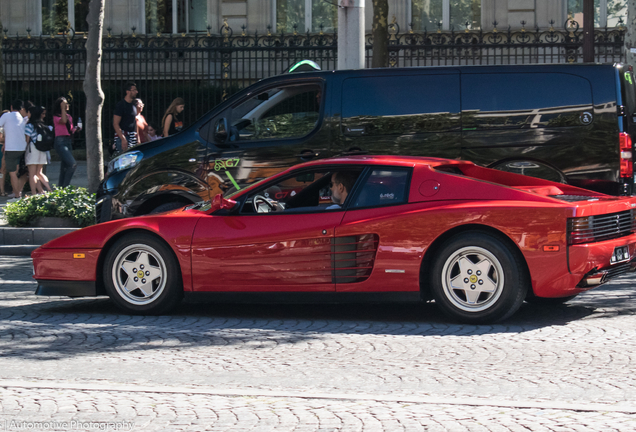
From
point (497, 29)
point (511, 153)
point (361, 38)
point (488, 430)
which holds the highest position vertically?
point (497, 29)

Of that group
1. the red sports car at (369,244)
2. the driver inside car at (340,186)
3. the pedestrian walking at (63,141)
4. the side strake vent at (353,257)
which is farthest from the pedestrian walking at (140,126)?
the side strake vent at (353,257)

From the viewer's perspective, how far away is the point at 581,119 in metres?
8.70

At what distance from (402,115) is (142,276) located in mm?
3370

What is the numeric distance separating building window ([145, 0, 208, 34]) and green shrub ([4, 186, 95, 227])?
16132 millimetres

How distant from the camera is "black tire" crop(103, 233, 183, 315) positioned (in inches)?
273

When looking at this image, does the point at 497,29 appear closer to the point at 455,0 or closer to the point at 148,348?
the point at 455,0

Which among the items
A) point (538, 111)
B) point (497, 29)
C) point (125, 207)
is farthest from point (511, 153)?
point (497, 29)

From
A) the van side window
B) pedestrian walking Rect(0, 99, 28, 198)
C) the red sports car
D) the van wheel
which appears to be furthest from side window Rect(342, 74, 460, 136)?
pedestrian walking Rect(0, 99, 28, 198)

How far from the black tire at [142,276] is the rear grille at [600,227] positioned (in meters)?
3.01

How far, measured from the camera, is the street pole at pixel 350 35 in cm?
1302

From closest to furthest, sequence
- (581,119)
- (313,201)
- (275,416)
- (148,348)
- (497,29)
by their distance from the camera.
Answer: (275,416) < (148,348) < (313,201) < (581,119) < (497,29)

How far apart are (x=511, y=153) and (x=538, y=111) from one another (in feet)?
1.61

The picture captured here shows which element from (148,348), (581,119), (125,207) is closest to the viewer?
(148,348)

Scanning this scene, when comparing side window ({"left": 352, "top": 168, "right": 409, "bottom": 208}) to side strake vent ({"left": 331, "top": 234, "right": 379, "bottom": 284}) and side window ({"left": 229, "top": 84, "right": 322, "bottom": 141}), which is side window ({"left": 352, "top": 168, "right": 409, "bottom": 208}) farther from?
side window ({"left": 229, "top": 84, "right": 322, "bottom": 141})
